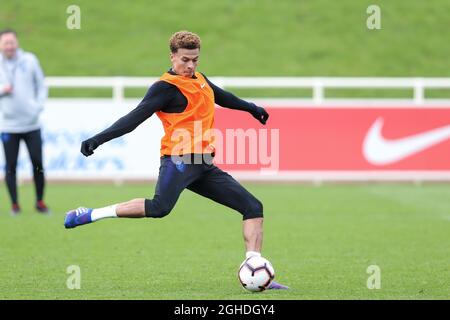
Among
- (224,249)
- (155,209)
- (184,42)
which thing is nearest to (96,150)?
(224,249)

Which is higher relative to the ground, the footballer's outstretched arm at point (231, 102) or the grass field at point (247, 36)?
the grass field at point (247, 36)

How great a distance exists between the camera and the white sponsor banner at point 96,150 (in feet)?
62.8

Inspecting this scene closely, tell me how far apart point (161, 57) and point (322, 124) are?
384 inches

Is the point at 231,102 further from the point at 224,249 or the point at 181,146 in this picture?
the point at 224,249

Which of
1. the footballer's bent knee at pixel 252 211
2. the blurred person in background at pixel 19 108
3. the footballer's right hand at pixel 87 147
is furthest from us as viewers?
the blurred person in background at pixel 19 108

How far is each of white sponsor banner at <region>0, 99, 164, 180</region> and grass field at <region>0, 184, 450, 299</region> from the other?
175 cm

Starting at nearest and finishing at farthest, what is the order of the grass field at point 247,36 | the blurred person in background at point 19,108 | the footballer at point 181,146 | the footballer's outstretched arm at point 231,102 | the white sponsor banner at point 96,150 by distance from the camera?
1. the footballer at point 181,146
2. the footballer's outstretched arm at point 231,102
3. the blurred person in background at point 19,108
4. the white sponsor banner at point 96,150
5. the grass field at point 247,36

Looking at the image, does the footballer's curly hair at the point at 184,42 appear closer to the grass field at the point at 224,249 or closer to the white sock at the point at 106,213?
the white sock at the point at 106,213

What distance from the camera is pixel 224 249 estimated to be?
11156mm

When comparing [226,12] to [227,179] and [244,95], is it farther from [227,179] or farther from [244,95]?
[227,179]

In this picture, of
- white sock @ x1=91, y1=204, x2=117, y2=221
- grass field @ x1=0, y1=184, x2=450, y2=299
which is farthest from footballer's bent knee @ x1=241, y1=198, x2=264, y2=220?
white sock @ x1=91, y1=204, x2=117, y2=221

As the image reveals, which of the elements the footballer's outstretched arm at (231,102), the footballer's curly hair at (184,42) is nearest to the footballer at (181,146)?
the footballer's curly hair at (184,42)

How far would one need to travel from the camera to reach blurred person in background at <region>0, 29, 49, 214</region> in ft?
→ 46.8

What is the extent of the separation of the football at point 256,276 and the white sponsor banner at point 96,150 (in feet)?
36.0
